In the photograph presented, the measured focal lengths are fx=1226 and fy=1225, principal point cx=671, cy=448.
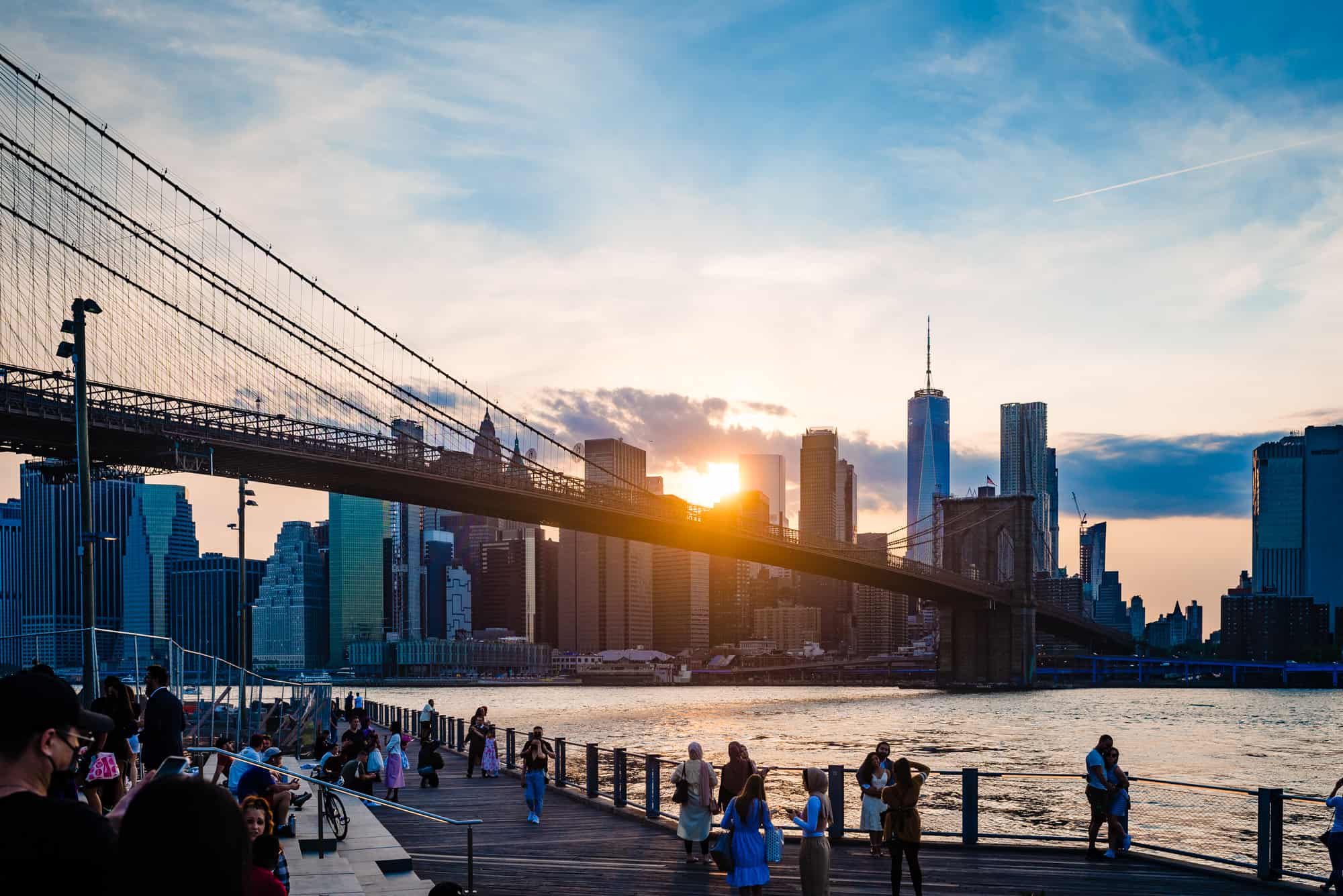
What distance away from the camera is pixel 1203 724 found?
75.1 metres

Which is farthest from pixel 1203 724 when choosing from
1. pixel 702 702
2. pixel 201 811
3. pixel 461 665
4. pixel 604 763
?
pixel 461 665

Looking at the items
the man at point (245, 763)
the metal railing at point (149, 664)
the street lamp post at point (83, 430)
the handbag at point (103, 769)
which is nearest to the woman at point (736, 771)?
the man at point (245, 763)

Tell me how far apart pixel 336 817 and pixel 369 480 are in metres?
43.1

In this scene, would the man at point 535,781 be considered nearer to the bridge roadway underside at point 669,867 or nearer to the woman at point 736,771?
the bridge roadway underside at point 669,867

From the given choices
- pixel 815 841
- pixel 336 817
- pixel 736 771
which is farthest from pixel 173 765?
pixel 336 817

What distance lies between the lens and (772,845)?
38.5 feet

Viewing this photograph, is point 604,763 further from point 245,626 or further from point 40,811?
point 40,811

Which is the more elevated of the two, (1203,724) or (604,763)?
(604,763)

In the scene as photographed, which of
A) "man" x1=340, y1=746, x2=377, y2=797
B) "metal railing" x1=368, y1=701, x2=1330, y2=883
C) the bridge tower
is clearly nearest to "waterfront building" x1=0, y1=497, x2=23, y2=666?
"metal railing" x1=368, y1=701, x2=1330, y2=883

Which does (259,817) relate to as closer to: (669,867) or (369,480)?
(669,867)

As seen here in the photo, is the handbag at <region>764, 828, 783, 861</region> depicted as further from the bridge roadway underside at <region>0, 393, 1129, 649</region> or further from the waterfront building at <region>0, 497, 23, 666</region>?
the waterfront building at <region>0, 497, 23, 666</region>

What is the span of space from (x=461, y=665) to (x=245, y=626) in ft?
499

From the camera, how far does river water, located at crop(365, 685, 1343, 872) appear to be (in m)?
30.4

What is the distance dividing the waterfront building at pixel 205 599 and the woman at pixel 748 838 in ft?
333
